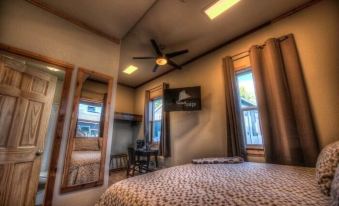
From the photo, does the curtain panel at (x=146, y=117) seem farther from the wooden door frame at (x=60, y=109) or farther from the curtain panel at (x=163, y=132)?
the wooden door frame at (x=60, y=109)

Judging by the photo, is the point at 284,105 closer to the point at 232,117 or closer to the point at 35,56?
the point at 232,117

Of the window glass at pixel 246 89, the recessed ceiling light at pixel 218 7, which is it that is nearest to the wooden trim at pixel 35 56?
the recessed ceiling light at pixel 218 7

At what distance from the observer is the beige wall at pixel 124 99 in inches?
223

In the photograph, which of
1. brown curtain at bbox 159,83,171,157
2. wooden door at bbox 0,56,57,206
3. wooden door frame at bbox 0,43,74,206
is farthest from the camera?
brown curtain at bbox 159,83,171,157

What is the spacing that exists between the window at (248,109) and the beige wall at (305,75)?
375 millimetres

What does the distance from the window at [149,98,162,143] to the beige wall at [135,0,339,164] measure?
0.87 m

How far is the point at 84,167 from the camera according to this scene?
93.5 inches

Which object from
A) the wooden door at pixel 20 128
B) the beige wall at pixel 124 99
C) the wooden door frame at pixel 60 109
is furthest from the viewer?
the beige wall at pixel 124 99

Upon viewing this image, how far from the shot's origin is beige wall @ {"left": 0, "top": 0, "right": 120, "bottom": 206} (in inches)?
78.5

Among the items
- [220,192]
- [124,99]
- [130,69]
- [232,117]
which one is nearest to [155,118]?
[124,99]

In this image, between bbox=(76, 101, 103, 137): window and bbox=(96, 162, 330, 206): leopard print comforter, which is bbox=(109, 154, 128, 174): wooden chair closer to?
bbox=(76, 101, 103, 137): window

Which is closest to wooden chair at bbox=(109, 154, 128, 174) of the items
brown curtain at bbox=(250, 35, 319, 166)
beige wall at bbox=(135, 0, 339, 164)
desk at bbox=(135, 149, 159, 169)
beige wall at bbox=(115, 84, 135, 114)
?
desk at bbox=(135, 149, 159, 169)

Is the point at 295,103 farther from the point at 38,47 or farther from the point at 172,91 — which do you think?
the point at 38,47

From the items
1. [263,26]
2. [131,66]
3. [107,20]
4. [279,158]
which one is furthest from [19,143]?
[263,26]
